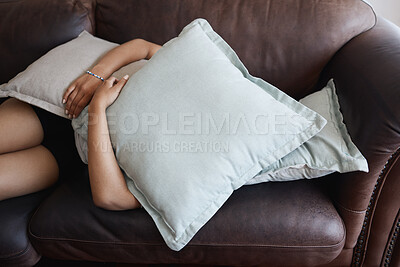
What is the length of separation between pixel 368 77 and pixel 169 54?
61 cm

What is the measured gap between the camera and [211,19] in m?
1.32

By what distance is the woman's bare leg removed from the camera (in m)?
1.08

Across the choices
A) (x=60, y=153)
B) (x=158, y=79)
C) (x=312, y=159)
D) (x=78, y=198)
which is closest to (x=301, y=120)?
(x=312, y=159)

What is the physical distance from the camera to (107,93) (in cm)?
104

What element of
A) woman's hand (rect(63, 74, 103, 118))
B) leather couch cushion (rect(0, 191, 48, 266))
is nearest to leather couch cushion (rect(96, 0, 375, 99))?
woman's hand (rect(63, 74, 103, 118))

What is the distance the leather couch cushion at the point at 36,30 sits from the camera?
1397 mm

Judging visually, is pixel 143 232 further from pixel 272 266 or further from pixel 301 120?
pixel 301 120

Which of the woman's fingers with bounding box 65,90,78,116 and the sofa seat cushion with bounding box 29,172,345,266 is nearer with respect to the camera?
the sofa seat cushion with bounding box 29,172,345,266

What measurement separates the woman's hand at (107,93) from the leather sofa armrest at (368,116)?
0.71m

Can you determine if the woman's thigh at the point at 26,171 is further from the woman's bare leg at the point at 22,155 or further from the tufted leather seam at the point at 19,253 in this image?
the tufted leather seam at the point at 19,253

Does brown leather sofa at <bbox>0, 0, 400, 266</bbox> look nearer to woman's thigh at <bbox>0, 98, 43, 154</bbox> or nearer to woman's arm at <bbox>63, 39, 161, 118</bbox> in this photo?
woman's thigh at <bbox>0, 98, 43, 154</bbox>

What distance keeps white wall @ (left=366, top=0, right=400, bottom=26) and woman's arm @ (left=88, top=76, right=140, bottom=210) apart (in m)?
1.41

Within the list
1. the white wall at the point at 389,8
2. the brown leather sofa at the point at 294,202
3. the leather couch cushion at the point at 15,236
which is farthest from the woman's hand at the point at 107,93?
the white wall at the point at 389,8

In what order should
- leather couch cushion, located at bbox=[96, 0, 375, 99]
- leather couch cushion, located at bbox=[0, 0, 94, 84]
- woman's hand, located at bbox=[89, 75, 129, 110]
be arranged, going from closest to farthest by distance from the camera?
woman's hand, located at bbox=[89, 75, 129, 110], leather couch cushion, located at bbox=[96, 0, 375, 99], leather couch cushion, located at bbox=[0, 0, 94, 84]
